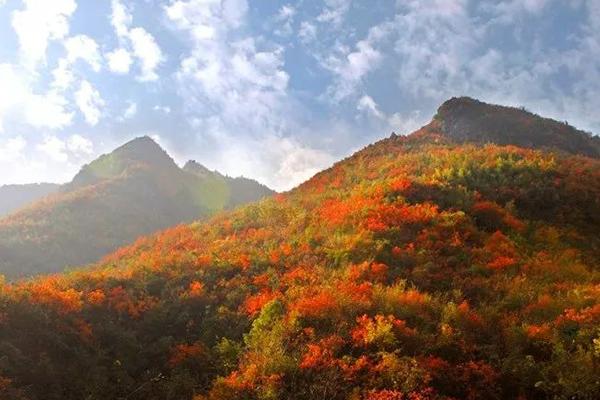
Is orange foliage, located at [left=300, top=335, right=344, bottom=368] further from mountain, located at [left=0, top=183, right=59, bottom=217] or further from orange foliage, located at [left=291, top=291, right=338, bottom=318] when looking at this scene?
mountain, located at [left=0, top=183, right=59, bottom=217]

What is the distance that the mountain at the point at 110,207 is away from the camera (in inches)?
1905

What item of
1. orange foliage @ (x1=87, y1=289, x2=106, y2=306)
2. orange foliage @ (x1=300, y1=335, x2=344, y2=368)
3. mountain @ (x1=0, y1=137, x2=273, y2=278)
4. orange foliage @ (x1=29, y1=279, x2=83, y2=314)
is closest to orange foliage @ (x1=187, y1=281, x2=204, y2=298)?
orange foliage @ (x1=87, y1=289, x2=106, y2=306)

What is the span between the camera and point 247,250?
2370 cm

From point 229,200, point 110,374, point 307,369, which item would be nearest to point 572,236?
point 307,369

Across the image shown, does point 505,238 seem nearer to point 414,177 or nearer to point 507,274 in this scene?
point 507,274

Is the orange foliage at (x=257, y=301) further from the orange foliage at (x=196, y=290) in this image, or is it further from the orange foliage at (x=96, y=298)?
the orange foliage at (x=96, y=298)

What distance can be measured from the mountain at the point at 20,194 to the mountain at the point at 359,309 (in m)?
91.3

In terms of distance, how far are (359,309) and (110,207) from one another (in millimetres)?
58379

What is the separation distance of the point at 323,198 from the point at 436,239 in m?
12.0

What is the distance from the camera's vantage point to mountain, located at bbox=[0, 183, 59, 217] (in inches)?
4038

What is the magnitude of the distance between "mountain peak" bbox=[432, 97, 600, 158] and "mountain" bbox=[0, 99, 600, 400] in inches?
892

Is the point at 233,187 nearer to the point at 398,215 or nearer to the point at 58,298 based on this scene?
the point at 398,215

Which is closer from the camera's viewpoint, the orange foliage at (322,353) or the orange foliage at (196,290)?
the orange foliage at (322,353)

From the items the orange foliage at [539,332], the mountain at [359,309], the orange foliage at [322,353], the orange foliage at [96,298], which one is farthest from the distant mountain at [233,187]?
the orange foliage at [539,332]
